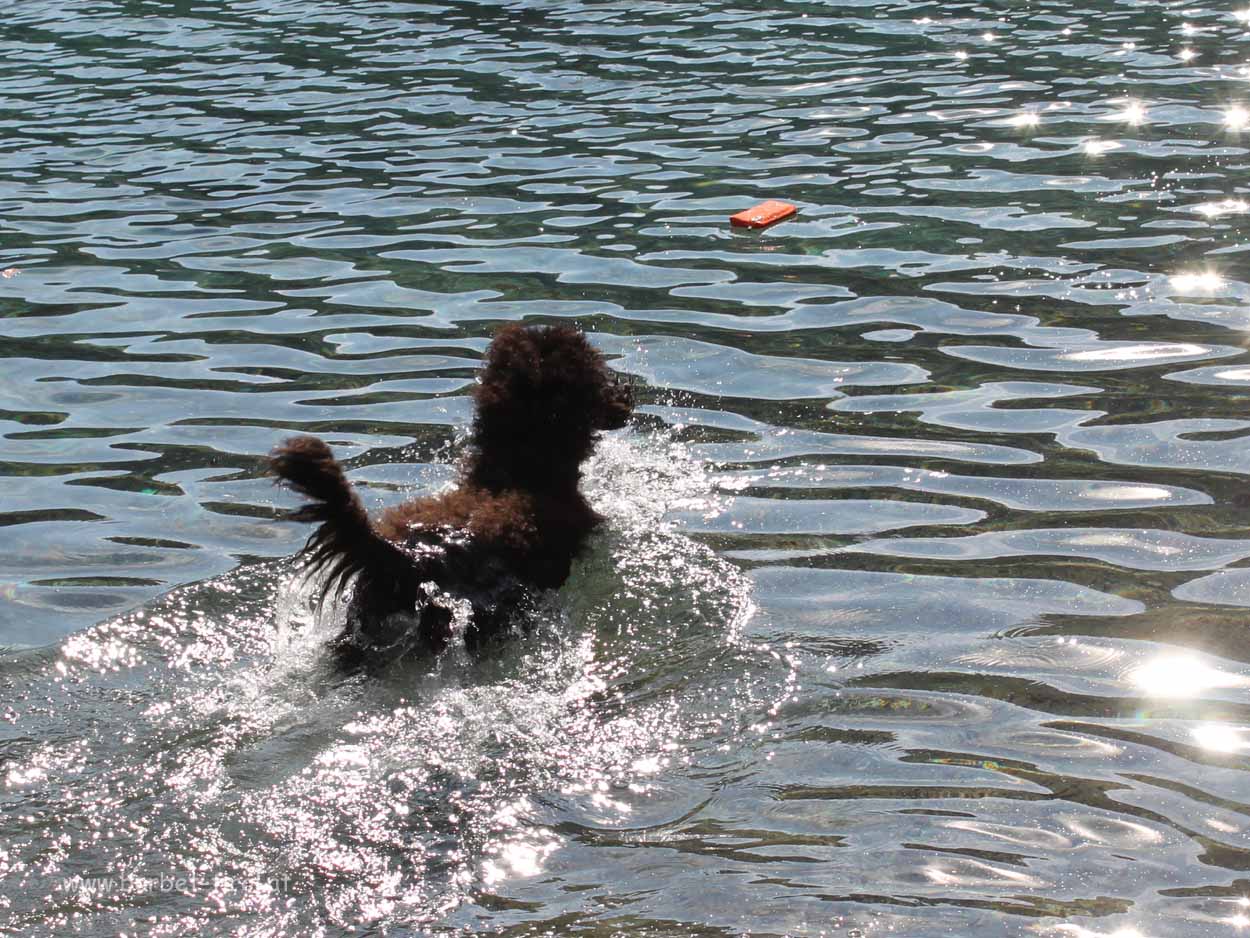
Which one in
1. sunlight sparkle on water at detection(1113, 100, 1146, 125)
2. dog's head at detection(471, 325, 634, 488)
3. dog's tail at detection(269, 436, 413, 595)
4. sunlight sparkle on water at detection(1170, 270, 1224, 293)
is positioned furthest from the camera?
sunlight sparkle on water at detection(1113, 100, 1146, 125)

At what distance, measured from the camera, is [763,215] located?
1073 centimetres

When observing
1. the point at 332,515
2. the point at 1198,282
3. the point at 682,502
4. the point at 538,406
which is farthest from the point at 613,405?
the point at 1198,282

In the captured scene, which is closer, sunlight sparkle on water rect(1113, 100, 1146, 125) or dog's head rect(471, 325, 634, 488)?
dog's head rect(471, 325, 634, 488)

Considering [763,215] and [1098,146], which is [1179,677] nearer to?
[763,215]

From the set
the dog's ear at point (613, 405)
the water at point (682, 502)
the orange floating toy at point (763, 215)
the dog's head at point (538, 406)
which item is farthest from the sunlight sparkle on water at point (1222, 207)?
the dog's head at point (538, 406)

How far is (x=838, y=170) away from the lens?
11961mm

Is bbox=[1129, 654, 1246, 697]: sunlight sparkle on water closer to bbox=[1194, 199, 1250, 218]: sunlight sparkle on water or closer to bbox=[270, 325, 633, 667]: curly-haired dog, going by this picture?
bbox=[270, 325, 633, 667]: curly-haired dog

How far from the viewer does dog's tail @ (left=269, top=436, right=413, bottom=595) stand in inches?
184

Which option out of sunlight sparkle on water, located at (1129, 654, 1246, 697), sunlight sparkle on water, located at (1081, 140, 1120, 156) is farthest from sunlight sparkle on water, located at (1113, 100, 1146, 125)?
sunlight sparkle on water, located at (1129, 654, 1246, 697)

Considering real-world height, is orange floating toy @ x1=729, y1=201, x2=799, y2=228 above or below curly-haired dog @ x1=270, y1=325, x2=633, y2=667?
above

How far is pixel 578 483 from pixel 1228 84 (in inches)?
367

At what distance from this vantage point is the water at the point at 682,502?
4.29 meters

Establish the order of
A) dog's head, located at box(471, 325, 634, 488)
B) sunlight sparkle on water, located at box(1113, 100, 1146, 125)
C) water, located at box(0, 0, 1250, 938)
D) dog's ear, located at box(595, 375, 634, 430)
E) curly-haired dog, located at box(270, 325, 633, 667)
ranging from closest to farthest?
1. water, located at box(0, 0, 1250, 938)
2. curly-haired dog, located at box(270, 325, 633, 667)
3. dog's head, located at box(471, 325, 634, 488)
4. dog's ear, located at box(595, 375, 634, 430)
5. sunlight sparkle on water, located at box(1113, 100, 1146, 125)

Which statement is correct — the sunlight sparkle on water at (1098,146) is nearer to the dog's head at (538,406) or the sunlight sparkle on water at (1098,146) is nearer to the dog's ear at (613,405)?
the dog's ear at (613,405)
